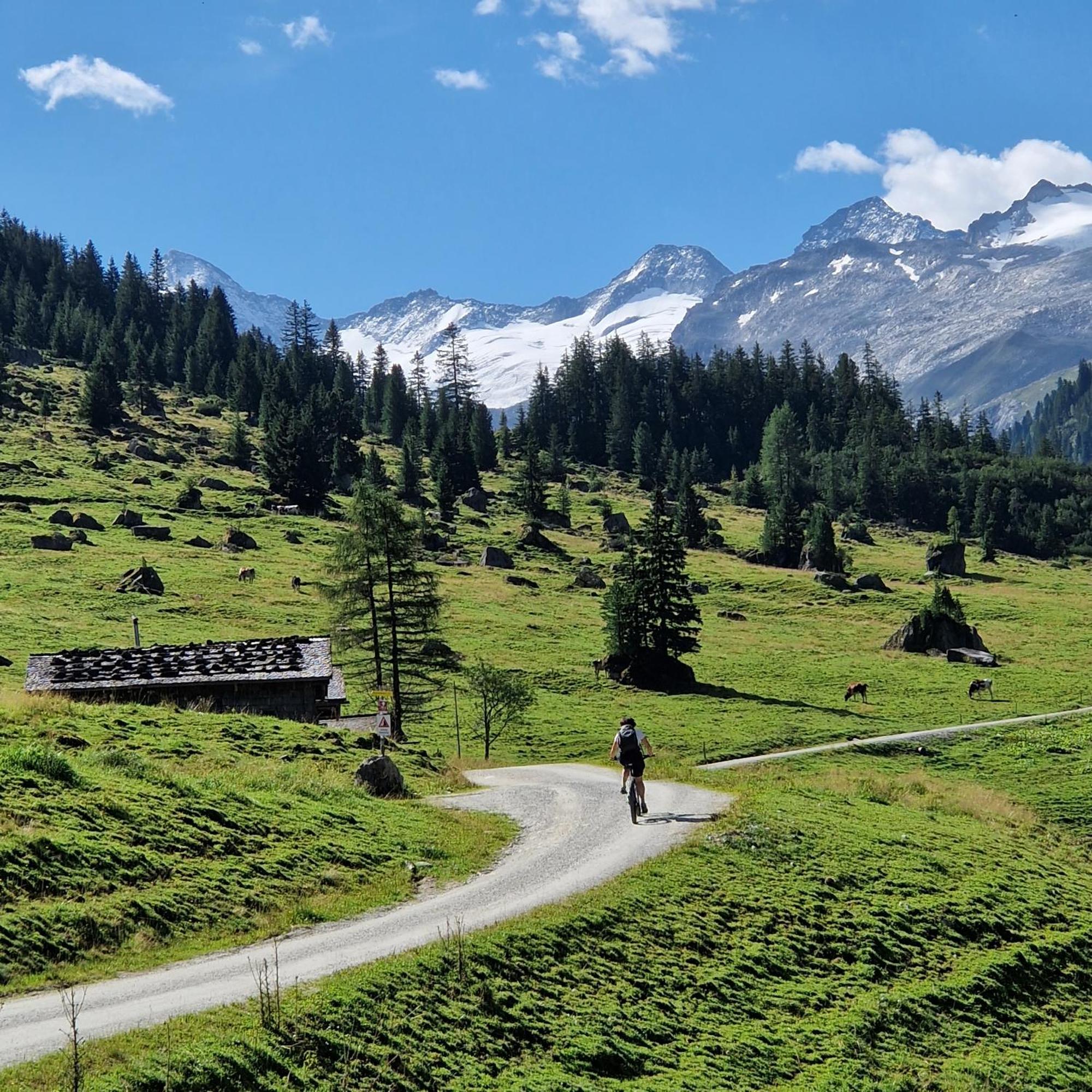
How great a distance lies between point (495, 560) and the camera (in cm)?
11112

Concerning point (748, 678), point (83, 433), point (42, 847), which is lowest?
point (748, 678)

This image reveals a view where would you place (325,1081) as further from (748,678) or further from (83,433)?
(83,433)

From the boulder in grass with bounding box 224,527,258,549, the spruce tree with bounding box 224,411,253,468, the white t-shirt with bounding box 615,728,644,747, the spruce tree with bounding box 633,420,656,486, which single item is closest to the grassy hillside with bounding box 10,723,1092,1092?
the white t-shirt with bounding box 615,728,644,747

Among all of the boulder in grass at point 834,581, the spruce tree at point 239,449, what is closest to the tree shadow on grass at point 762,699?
the boulder in grass at point 834,581

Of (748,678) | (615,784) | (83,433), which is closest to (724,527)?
(748,678)

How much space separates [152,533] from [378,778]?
266 ft

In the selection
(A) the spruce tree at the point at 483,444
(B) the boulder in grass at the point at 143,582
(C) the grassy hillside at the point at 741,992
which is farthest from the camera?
(A) the spruce tree at the point at 483,444

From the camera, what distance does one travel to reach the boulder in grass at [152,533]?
100750 mm

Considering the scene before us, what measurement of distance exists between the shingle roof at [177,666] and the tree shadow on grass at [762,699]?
30.1 metres

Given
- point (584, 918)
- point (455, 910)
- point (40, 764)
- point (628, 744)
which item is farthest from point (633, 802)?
point (40, 764)

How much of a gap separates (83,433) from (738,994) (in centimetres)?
14855

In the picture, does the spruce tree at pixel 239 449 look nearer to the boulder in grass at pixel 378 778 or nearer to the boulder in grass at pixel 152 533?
the boulder in grass at pixel 152 533

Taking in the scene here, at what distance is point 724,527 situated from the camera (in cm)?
15025

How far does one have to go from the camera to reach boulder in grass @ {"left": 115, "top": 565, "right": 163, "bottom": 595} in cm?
7762
